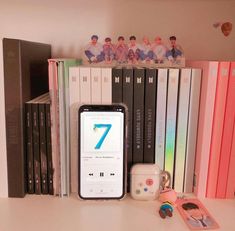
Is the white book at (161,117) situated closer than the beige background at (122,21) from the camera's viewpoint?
Yes


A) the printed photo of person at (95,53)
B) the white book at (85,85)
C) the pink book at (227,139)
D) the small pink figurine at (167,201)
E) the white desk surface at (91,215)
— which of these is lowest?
the white desk surface at (91,215)

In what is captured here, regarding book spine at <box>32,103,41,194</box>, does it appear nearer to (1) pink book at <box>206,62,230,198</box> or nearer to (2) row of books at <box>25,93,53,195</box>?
(2) row of books at <box>25,93,53,195</box>

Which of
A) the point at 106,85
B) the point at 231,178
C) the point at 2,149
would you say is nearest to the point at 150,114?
the point at 106,85

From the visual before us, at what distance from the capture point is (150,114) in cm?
68

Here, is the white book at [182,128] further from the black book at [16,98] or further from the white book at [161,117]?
the black book at [16,98]

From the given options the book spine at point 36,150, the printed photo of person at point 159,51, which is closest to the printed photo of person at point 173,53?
the printed photo of person at point 159,51

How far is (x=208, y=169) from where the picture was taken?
68 cm

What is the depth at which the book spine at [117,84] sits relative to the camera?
659mm

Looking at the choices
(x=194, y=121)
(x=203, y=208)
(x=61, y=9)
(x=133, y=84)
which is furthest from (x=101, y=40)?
(x=203, y=208)

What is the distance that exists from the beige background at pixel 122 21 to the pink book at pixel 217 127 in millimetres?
242

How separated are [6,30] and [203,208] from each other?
72 cm

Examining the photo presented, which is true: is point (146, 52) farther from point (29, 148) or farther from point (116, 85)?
point (29, 148)

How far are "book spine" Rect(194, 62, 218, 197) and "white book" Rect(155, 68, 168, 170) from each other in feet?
0.27

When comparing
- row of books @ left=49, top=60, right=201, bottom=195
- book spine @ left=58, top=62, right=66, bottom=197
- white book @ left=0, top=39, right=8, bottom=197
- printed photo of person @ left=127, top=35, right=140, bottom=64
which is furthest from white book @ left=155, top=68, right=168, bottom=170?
white book @ left=0, top=39, right=8, bottom=197
